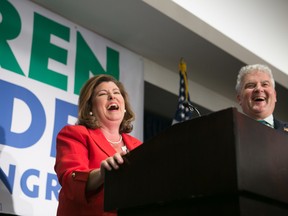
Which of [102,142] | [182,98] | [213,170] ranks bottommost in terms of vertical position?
[213,170]

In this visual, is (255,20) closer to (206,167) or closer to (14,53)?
(14,53)

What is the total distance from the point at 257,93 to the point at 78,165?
1037 millimetres

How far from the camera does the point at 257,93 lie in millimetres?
2223

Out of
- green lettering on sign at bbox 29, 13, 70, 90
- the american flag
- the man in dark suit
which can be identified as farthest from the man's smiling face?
green lettering on sign at bbox 29, 13, 70, 90

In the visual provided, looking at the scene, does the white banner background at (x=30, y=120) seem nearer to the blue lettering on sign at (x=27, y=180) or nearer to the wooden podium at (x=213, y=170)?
the blue lettering on sign at (x=27, y=180)

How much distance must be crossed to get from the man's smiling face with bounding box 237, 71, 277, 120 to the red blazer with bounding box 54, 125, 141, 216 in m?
0.68

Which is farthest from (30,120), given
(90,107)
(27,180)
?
(90,107)

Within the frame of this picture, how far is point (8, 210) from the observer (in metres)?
2.65

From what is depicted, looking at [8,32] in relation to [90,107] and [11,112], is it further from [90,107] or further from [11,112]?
[90,107]

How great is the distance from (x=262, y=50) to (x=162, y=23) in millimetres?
1057

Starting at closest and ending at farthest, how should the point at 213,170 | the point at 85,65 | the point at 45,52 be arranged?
1. the point at 213,170
2. the point at 45,52
3. the point at 85,65

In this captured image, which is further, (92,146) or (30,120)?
(30,120)

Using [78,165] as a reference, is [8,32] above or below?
above

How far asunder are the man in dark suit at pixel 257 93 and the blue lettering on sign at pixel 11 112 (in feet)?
4.44
